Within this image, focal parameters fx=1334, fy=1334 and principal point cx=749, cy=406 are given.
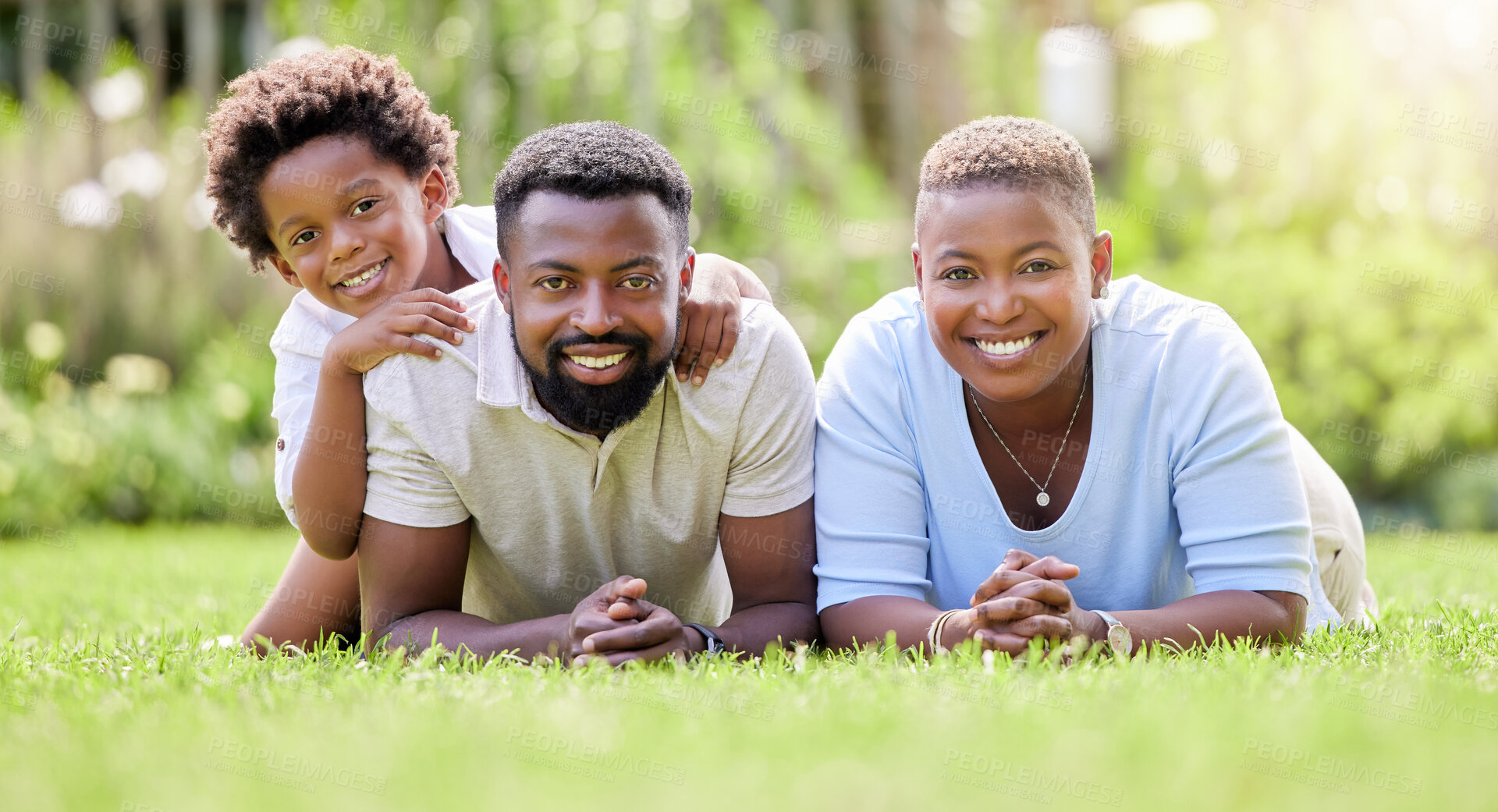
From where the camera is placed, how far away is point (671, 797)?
2.24 metres

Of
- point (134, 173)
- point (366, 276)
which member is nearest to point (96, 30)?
point (134, 173)

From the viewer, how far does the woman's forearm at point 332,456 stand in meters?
3.65

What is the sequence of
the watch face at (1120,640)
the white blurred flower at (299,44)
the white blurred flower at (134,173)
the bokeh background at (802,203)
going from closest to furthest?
the watch face at (1120,640), the bokeh background at (802,203), the white blurred flower at (299,44), the white blurred flower at (134,173)

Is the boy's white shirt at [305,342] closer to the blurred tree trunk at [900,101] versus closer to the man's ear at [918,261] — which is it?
the man's ear at [918,261]

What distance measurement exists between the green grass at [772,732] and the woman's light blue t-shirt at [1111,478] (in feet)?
1.13

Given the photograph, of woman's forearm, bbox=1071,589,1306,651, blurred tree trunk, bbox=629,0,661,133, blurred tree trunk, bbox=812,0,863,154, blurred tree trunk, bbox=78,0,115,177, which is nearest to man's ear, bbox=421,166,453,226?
woman's forearm, bbox=1071,589,1306,651

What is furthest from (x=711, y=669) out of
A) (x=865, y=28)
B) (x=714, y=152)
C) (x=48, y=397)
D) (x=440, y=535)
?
(x=865, y=28)

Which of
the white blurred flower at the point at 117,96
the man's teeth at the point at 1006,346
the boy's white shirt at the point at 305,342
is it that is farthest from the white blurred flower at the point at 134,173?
the man's teeth at the point at 1006,346

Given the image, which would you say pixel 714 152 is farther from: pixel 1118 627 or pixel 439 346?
pixel 1118 627

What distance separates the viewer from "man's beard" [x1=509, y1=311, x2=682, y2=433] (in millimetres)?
3479

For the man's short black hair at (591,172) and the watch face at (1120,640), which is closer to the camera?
the watch face at (1120,640)

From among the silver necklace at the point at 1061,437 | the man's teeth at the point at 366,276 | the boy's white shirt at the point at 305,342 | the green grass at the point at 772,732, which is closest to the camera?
the green grass at the point at 772,732

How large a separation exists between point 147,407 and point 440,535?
20.5 ft

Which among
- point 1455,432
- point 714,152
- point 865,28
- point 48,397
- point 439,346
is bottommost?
point 1455,432
